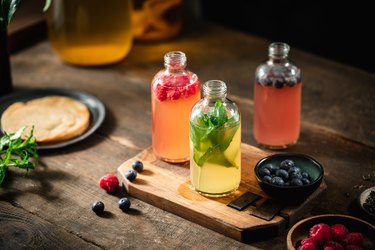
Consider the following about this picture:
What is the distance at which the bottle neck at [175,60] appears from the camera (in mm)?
2080

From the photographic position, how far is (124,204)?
2014mm

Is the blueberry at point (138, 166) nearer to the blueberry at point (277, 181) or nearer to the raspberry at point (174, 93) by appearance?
the raspberry at point (174, 93)

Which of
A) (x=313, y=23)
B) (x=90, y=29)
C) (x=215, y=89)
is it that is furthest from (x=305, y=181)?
(x=313, y=23)

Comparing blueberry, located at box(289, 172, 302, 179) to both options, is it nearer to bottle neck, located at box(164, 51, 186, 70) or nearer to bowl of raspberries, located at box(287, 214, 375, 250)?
bowl of raspberries, located at box(287, 214, 375, 250)

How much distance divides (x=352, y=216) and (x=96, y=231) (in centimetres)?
65

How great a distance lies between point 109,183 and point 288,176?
488 millimetres

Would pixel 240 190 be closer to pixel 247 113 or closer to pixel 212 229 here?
pixel 212 229

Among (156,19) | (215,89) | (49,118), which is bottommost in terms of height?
(49,118)

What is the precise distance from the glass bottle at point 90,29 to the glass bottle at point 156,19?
146mm

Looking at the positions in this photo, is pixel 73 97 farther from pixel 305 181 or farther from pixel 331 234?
A: pixel 331 234

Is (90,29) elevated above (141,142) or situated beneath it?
elevated above

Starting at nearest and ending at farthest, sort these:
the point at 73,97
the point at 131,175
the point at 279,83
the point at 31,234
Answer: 1. the point at 31,234
2. the point at 131,175
3. the point at 279,83
4. the point at 73,97

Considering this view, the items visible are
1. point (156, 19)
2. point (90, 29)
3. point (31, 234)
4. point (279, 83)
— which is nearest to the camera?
point (31, 234)

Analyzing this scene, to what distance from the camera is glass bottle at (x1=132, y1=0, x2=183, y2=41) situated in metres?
2.92
